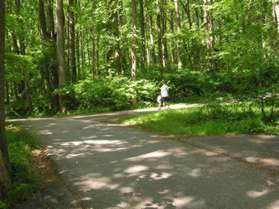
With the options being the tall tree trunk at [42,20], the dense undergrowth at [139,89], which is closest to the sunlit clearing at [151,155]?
the dense undergrowth at [139,89]

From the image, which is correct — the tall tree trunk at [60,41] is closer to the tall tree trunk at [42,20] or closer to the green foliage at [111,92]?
the green foliage at [111,92]

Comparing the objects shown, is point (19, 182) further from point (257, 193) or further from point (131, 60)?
point (131, 60)

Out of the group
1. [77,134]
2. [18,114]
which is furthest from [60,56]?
[77,134]

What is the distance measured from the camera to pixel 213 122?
44.5 feet

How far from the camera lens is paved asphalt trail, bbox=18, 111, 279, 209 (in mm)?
6328

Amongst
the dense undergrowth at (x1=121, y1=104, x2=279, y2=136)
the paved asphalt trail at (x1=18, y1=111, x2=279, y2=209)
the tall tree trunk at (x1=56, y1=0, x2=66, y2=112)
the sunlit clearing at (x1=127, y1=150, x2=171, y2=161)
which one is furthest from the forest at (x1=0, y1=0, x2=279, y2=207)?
the sunlit clearing at (x1=127, y1=150, x2=171, y2=161)

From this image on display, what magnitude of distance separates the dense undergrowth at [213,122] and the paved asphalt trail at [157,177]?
1.66 meters

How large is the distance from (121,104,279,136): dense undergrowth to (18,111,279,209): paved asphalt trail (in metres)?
1.66

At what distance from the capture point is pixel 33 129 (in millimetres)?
15898

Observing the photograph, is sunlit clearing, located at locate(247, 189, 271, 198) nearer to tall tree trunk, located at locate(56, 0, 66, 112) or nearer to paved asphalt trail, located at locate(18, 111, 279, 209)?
paved asphalt trail, located at locate(18, 111, 279, 209)

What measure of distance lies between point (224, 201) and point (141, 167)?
9.07 ft

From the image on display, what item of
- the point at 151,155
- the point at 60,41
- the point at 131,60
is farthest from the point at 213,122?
the point at 60,41

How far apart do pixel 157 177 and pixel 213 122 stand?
20.6 feet

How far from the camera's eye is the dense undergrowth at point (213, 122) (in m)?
12.2
